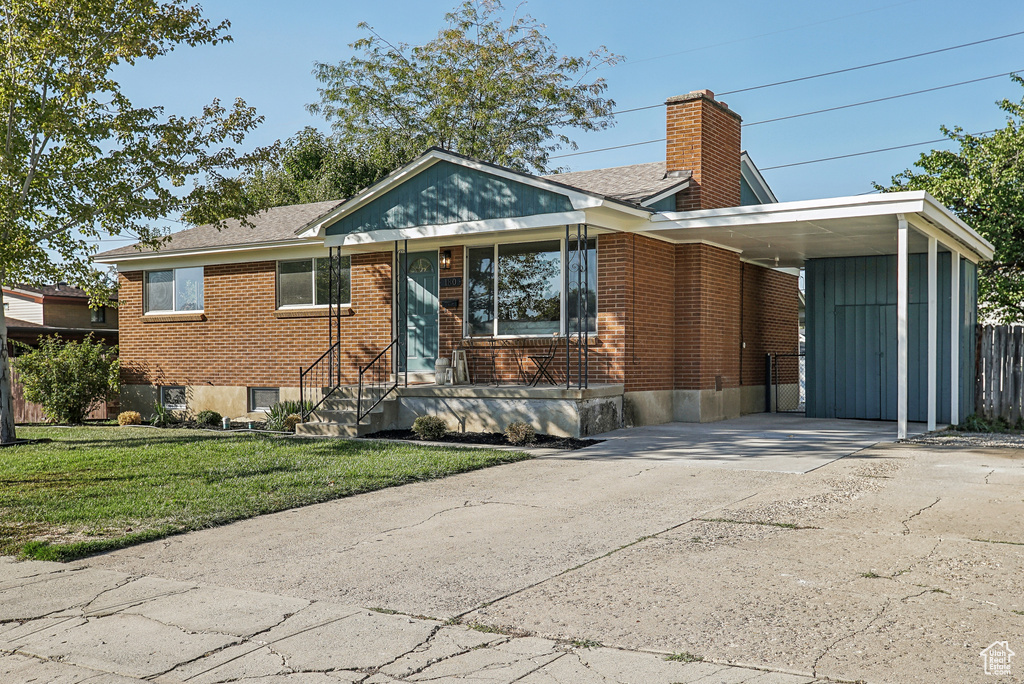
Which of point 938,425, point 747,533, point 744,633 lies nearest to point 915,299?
point 938,425

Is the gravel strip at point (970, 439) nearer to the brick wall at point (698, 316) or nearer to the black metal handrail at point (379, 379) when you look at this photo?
the brick wall at point (698, 316)

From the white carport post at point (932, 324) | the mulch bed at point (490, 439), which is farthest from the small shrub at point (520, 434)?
the white carport post at point (932, 324)

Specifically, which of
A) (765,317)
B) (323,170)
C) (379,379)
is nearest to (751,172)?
(765,317)

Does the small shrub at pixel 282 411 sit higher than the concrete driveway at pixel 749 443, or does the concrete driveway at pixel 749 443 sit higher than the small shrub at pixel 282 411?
the small shrub at pixel 282 411

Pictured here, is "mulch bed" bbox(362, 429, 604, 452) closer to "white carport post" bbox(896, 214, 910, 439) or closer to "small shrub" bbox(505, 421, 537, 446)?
"small shrub" bbox(505, 421, 537, 446)

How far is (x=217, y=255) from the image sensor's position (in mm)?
18844

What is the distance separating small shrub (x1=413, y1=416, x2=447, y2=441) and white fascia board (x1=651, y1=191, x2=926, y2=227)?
481 cm

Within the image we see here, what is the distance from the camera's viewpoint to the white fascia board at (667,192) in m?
14.2

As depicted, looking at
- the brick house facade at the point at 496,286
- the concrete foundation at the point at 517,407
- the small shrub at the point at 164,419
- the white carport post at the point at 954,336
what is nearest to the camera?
the concrete foundation at the point at 517,407

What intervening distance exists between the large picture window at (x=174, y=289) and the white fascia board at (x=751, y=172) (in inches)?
465

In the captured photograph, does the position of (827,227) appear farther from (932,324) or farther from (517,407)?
(517,407)

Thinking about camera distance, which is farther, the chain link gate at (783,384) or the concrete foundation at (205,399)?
the chain link gate at (783,384)

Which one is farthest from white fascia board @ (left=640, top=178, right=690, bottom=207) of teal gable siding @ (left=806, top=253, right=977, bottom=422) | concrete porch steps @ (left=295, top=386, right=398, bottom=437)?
concrete porch steps @ (left=295, top=386, right=398, bottom=437)

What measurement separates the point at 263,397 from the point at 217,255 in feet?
10.7
